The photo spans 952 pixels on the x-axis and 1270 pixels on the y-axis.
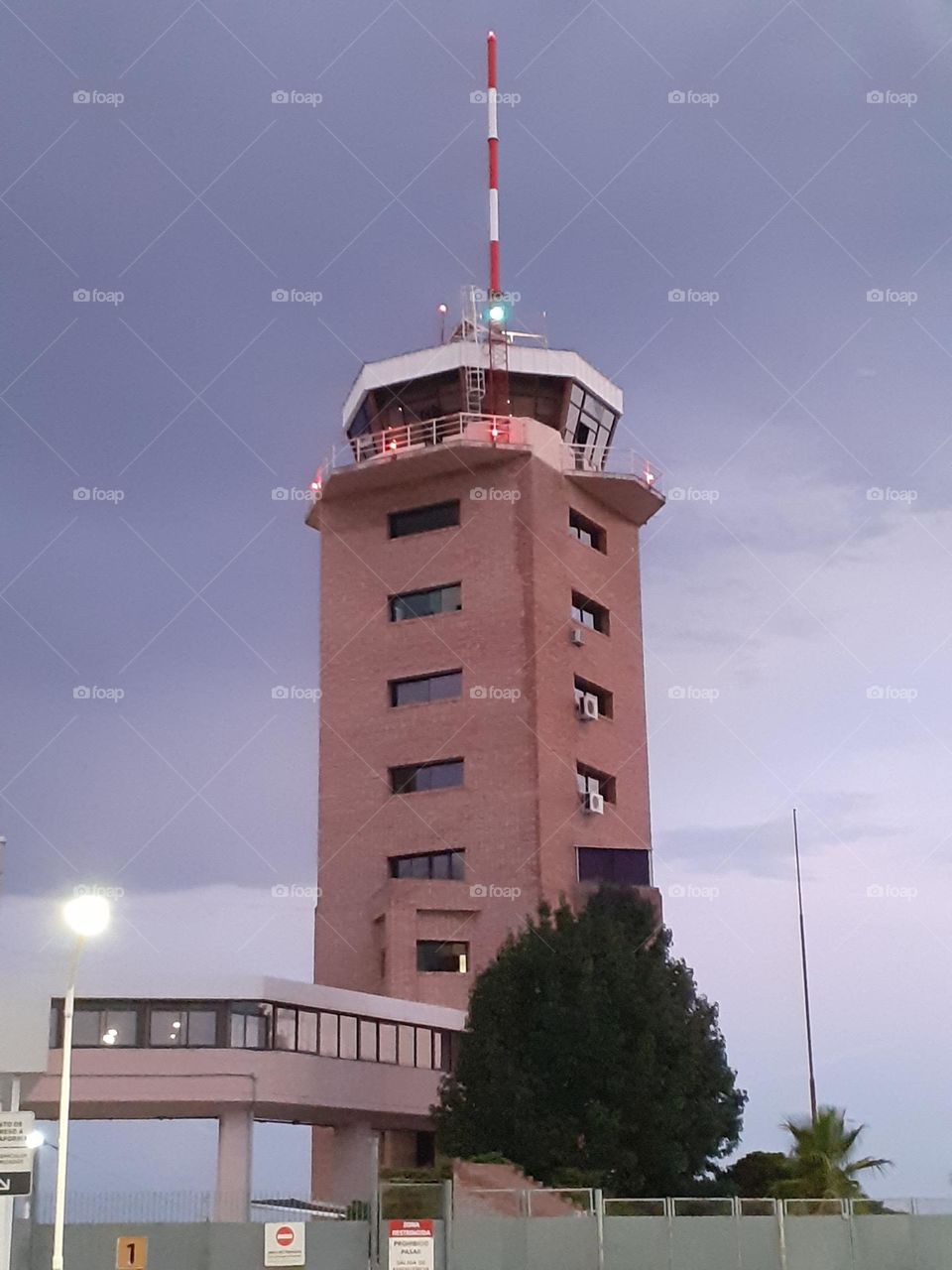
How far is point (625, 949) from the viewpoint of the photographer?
166ft

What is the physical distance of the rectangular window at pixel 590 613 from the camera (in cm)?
6988

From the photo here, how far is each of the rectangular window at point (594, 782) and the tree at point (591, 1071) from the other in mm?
15266

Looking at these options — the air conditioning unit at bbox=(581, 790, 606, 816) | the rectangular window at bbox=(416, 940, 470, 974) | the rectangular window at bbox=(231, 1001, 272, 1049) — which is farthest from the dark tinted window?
the rectangular window at bbox=(231, 1001, 272, 1049)

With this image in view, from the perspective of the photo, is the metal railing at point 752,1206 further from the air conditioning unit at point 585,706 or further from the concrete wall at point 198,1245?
the air conditioning unit at point 585,706

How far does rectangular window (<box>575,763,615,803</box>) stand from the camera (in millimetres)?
66875

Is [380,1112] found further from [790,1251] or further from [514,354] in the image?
[514,354]

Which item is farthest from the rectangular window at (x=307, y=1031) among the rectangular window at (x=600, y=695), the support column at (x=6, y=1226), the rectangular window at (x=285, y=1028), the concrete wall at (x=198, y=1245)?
the support column at (x=6, y=1226)

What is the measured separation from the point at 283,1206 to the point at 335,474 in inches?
1479

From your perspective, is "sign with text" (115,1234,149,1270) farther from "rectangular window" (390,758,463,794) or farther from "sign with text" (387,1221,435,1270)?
"rectangular window" (390,758,463,794)

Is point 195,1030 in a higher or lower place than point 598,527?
lower

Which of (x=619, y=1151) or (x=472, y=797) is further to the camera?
(x=472, y=797)

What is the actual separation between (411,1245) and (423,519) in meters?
40.5

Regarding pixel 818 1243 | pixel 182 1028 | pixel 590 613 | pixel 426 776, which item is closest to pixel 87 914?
pixel 818 1243

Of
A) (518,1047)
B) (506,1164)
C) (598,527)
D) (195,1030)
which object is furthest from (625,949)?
(598,527)
